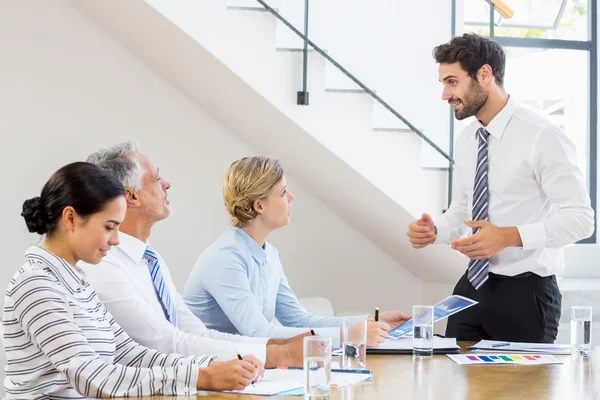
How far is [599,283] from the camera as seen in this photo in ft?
14.9

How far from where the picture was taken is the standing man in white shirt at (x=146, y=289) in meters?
2.21

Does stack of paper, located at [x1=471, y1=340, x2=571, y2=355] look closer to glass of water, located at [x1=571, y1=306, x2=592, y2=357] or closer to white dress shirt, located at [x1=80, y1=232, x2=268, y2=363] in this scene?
glass of water, located at [x1=571, y1=306, x2=592, y2=357]

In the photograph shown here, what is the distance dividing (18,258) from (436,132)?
2302mm

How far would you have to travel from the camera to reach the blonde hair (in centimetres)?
297

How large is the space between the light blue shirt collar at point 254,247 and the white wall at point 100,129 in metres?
1.72

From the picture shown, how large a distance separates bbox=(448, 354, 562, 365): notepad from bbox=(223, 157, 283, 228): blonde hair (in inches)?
35.8

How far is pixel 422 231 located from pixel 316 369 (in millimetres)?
1431

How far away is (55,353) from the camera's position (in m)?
1.78

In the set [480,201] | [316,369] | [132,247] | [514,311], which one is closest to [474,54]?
[480,201]

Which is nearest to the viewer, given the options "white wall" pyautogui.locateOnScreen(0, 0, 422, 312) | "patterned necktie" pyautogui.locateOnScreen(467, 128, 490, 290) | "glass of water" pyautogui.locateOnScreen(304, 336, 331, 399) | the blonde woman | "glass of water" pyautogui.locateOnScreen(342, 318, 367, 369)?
"glass of water" pyautogui.locateOnScreen(304, 336, 331, 399)

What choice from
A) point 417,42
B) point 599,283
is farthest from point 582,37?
point 599,283

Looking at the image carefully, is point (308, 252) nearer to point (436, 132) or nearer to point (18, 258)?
point (436, 132)

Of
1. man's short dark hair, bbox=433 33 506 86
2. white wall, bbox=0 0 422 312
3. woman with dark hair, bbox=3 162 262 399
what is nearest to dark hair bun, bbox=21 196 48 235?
woman with dark hair, bbox=3 162 262 399

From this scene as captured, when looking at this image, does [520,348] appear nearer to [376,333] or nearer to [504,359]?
[504,359]
